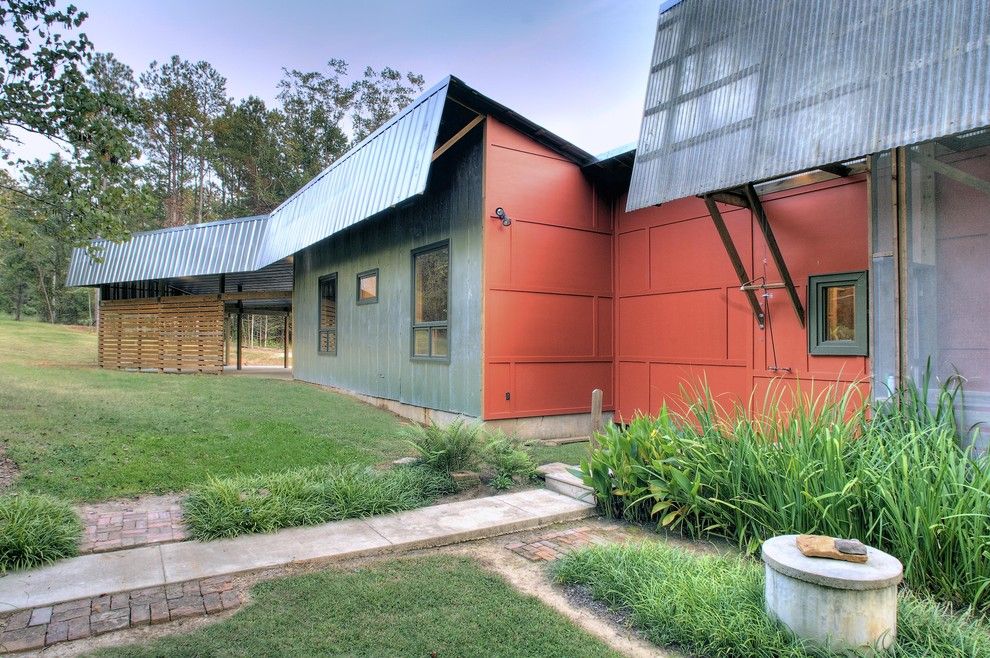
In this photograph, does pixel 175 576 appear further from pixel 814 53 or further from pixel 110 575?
pixel 814 53

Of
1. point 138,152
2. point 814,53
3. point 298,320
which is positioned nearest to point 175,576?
point 138,152

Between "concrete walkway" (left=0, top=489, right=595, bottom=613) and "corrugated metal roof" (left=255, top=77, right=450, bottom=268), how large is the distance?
4.06 m

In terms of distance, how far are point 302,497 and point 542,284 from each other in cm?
454

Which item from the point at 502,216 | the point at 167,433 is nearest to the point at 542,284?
the point at 502,216

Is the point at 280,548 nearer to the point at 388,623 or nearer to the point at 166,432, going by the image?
the point at 388,623

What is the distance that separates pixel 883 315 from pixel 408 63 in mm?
26930

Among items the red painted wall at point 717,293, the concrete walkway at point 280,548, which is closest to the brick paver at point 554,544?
the concrete walkway at point 280,548

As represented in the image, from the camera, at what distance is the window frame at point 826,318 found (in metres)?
5.50

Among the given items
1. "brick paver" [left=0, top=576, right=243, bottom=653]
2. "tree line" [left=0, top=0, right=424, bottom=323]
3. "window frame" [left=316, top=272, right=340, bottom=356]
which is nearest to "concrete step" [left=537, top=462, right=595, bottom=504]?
"brick paver" [left=0, top=576, right=243, bottom=653]

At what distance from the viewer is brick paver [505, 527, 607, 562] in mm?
3652

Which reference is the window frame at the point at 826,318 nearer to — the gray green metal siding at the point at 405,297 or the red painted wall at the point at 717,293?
the red painted wall at the point at 717,293

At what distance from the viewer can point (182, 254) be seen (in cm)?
1414

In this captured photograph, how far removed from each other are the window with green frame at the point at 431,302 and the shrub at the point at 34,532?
5038 millimetres

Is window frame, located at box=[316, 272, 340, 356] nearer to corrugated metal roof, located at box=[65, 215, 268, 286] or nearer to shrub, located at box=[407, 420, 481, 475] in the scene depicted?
corrugated metal roof, located at box=[65, 215, 268, 286]
